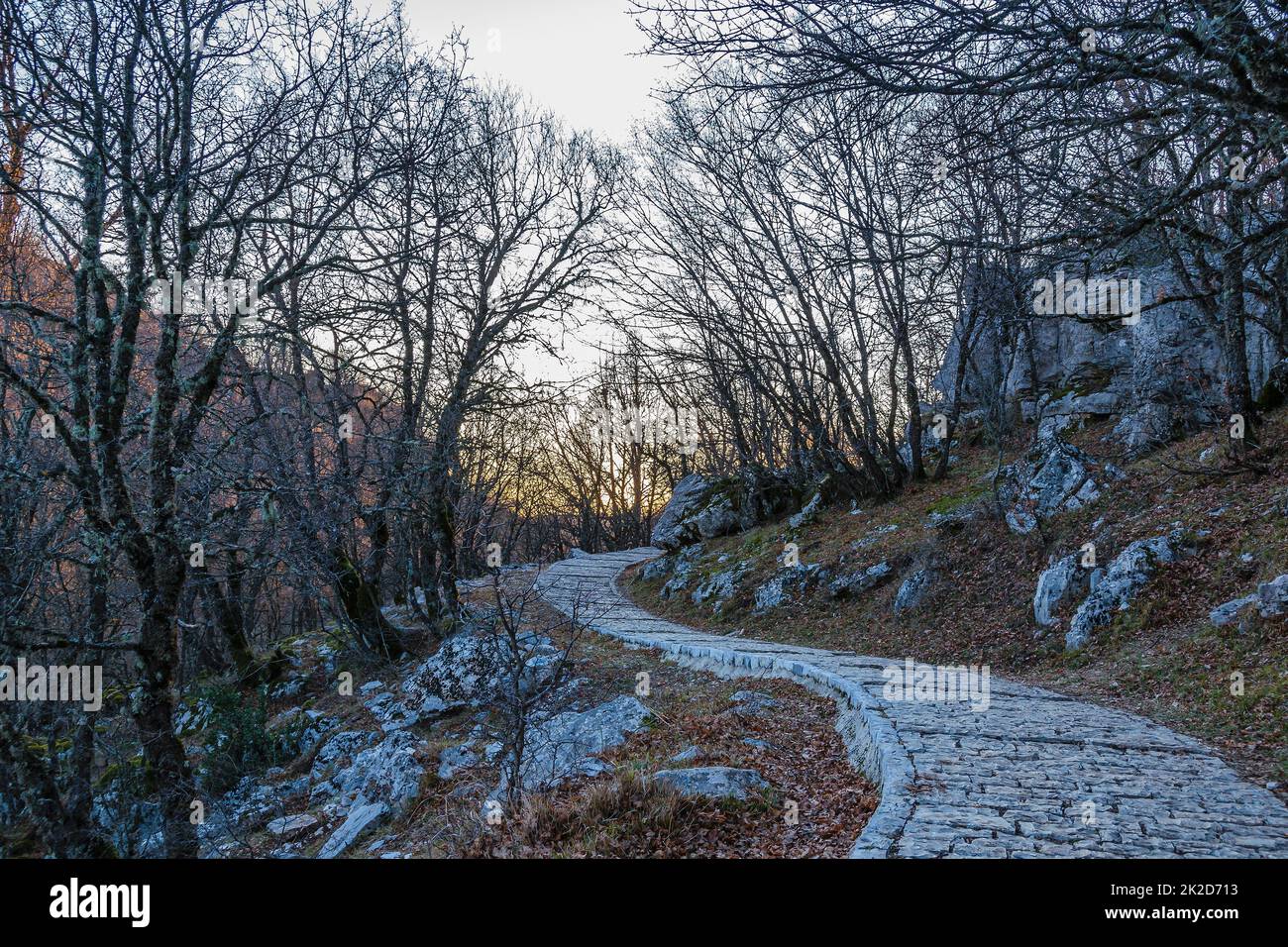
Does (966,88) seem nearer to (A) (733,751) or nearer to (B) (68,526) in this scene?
(A) (733,751)

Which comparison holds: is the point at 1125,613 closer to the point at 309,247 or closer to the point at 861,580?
the point at 861,580

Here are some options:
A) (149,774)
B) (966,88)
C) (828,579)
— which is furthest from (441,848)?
(828,579)

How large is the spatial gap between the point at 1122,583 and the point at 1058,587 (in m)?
1.11

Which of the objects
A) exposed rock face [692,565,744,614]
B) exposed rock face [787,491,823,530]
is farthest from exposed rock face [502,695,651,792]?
exposed rock face [787,491,823,530]

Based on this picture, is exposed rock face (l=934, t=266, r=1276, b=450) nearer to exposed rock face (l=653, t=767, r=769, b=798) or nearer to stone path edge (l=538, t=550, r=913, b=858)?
stone path edge (l=538, t=550, r=913, b=858)

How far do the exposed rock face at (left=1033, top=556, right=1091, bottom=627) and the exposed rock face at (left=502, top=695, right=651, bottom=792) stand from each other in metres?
5.92

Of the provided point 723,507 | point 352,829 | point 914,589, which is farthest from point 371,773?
point 723,507

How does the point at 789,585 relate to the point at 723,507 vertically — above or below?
below

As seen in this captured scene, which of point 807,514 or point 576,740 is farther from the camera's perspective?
point 807,514

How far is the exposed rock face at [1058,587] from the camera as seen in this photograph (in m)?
10.7

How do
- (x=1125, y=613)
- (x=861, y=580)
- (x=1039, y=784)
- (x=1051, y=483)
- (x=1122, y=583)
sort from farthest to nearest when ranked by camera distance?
(x=861, y=580), (x=1051, y=483), (x=1122, y=583), (x=1125, y=613), (x=1039, y=784)

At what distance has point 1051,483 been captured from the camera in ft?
42.8

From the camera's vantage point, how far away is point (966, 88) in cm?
591

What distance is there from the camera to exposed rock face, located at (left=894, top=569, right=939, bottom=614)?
515 inches
